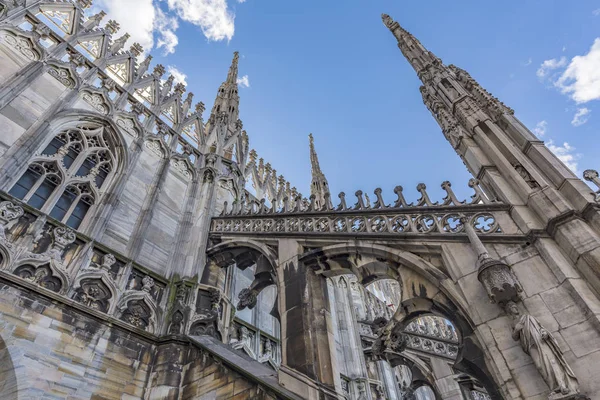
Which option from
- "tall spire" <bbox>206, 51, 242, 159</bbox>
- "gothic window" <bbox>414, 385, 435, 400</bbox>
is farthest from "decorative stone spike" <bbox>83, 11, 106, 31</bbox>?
"gothic window" <bbox>414, 385, 435, 400</bbox>

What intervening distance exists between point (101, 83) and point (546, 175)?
11368 mm

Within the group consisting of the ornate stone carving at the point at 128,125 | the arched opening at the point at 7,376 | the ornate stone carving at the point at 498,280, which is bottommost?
the arched opening at the point at 7,376

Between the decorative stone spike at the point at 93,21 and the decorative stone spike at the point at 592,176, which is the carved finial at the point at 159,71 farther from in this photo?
the decorative stone spike at the point at 592,176

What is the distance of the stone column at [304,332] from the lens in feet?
17.4

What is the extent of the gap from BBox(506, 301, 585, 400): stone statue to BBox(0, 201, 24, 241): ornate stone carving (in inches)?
293

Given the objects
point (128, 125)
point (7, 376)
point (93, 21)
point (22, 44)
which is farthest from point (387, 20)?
point (7, 376)

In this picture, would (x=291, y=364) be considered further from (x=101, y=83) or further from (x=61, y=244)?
(x=101, y=83)

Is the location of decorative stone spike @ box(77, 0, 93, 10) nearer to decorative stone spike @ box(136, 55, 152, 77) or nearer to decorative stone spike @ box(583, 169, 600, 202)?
decorative stone spike @ box(136, 55, 152, 77)

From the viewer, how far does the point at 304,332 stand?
6.08 metres

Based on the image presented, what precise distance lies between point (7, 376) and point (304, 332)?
4140 millimetres

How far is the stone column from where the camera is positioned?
5.31 meters

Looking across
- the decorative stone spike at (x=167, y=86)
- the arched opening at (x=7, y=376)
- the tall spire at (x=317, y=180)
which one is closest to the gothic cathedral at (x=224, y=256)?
the arched opening at (x=7, y=376)

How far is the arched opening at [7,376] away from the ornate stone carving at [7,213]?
1819 millimetres

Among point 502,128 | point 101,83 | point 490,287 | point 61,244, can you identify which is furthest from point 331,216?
point 101,83
